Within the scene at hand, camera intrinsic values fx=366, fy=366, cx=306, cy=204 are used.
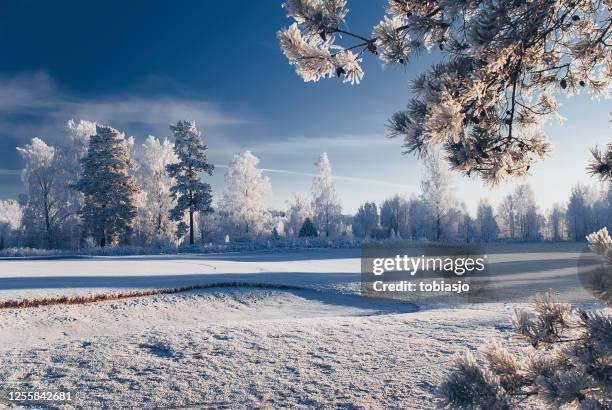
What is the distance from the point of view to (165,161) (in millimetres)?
31375

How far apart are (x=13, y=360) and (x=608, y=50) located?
618cm

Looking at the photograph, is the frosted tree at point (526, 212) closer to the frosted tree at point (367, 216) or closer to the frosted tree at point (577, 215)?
the frosted tree at point (577, 215)

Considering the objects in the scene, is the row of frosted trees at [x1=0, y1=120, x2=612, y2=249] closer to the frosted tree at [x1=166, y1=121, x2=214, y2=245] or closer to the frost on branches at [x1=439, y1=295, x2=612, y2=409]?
the frosted tree at [x1=166, y1=121, x2=214, y2=245]

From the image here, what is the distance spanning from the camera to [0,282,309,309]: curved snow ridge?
6.38m

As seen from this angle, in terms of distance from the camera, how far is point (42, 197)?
87.6ft

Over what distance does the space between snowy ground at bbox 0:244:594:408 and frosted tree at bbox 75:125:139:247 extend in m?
17.4

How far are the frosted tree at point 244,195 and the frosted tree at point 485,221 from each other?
3983 centimetres

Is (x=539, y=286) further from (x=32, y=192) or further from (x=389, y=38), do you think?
(x=32, y=192)

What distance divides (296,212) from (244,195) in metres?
22.3

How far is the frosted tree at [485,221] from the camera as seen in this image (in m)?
58.7

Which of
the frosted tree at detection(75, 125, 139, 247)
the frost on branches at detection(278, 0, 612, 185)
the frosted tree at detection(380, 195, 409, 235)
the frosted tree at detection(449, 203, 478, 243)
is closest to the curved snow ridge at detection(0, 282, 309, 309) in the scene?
the frost on branches at detection(278, 0, 612, 185)

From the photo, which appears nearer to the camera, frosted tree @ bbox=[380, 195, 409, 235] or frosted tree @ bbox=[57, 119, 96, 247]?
frosted tree @ bbox=[57, 119, 96, 247]

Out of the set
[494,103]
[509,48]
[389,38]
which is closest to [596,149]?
[494,103]

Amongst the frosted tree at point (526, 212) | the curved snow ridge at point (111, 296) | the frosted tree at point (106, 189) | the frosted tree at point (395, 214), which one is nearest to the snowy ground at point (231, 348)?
the curved snow ridge at point (111, 296)
